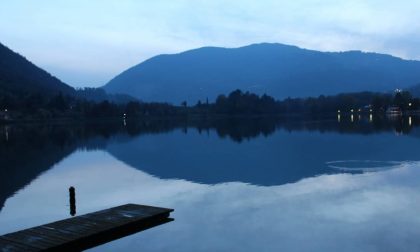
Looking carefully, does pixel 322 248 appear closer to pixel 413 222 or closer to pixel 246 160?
pixel 413 222

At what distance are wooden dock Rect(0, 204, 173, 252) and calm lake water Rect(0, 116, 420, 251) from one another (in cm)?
85

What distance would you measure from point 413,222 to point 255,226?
8.15m

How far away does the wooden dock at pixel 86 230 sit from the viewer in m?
20.5

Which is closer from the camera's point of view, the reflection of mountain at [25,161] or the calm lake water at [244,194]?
the calm lake water at [244,194]

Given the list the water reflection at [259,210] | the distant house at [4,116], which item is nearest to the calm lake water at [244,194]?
the water reflection at [259,210]

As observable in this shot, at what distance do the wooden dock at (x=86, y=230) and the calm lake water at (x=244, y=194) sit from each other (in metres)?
0.85

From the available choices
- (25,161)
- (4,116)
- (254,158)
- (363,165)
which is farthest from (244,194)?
(4,116)

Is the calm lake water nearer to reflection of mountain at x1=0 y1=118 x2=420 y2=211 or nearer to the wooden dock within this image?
reflection of mountain at x1=0 y1=118 x2=420 y2=211

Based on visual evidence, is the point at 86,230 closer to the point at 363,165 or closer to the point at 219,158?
the point at 363,165

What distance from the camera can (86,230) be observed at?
22.4 meters

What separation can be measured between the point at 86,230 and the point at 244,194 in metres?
13.7

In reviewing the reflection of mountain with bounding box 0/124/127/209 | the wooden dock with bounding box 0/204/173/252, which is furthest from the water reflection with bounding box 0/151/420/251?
the reflection of mountain with bounding box 0/124/127/209

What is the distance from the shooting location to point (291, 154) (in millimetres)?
59062

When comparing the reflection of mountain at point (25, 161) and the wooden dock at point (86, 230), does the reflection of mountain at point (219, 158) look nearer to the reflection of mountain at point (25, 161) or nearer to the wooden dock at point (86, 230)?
the reflection of mountain at point (25, 161)
